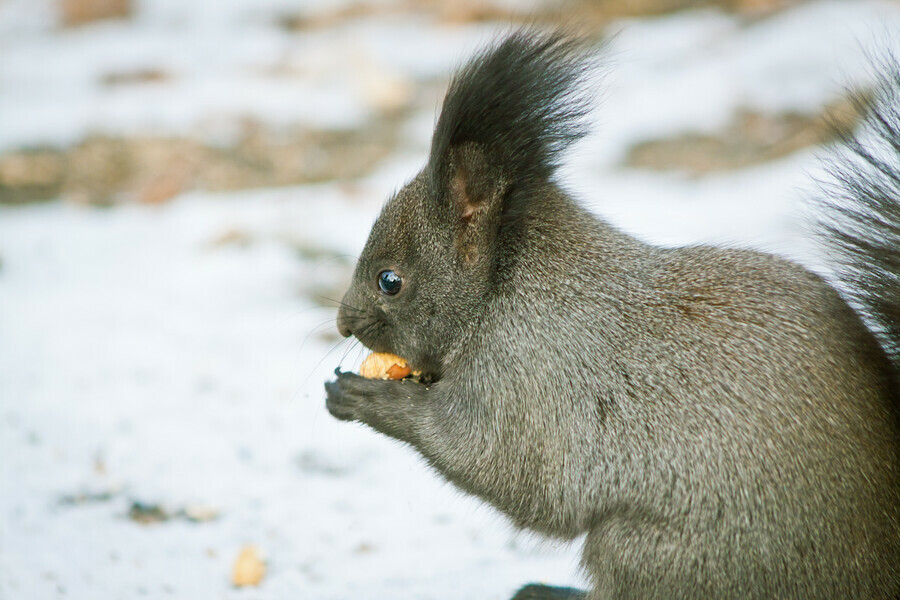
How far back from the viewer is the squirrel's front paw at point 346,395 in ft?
6.73

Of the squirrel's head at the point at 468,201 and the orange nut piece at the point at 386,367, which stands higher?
the squirrel's head at the point at 468,201

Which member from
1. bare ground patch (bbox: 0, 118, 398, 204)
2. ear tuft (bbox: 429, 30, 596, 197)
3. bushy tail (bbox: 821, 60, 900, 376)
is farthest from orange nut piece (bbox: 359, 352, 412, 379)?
bare ground patch (bbox: 0, 118, 398, 204)

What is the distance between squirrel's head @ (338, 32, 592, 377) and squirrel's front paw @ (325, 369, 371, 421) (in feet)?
0.36

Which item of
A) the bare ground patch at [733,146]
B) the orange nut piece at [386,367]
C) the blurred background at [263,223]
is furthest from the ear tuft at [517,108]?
the bare ground patch at [733,146]

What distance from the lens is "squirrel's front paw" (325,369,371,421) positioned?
6.73ft

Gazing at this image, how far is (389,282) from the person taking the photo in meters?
2.08

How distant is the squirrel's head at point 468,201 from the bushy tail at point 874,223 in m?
0.55

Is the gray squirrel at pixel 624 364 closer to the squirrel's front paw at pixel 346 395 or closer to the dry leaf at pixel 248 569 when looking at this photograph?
the squirrel's front paw at pixel 346 395

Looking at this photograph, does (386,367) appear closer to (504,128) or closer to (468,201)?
(468,201)

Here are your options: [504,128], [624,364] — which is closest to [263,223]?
[504,128]

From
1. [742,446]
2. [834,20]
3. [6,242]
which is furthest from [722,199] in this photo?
[6,242]

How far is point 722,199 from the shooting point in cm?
408

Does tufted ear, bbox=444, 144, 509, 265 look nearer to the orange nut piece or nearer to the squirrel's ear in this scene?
the squirrel's ear

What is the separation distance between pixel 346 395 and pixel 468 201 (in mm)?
504
